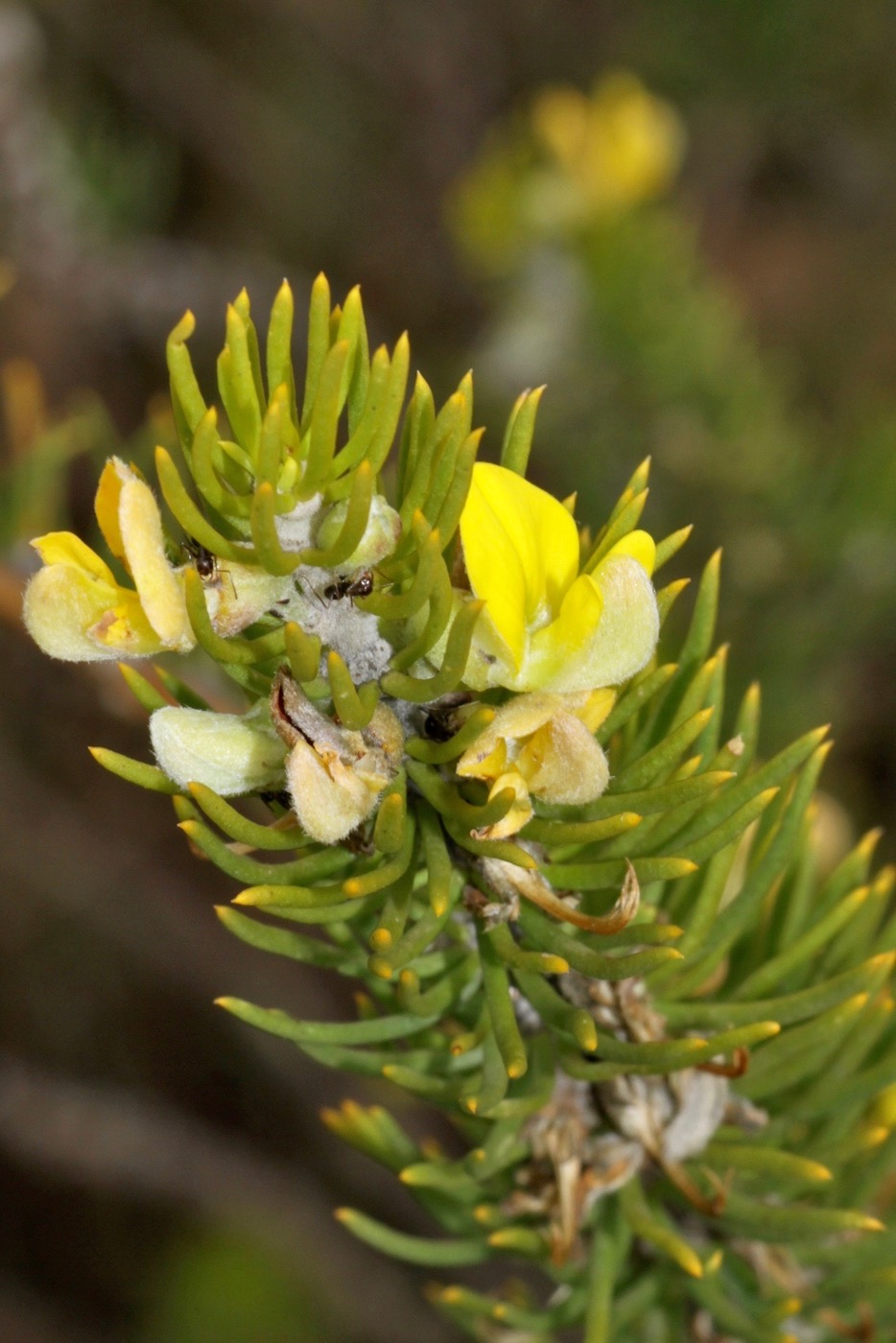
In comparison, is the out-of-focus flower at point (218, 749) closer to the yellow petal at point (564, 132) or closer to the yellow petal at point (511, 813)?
the yellow petal at point (511, 813)

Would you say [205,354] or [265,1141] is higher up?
[205,354]

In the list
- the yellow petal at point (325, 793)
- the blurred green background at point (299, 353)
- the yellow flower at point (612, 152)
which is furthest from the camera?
the yellow flower at point (612, 152)

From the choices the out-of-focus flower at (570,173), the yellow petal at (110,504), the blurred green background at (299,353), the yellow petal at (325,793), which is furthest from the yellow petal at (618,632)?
the out-of-focus flower at (570,173)

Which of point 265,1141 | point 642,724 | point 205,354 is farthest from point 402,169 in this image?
point 642,724

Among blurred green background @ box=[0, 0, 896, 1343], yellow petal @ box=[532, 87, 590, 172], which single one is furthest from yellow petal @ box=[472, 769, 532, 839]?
yellow petal @ box=[532, 87, 590, 172]

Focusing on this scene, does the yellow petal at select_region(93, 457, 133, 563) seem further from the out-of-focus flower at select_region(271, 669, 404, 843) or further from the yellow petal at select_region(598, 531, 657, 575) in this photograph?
the yellow petal at select_region(598, 531, 657, 575)

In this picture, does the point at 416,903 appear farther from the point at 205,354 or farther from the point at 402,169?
the point at 402,169
